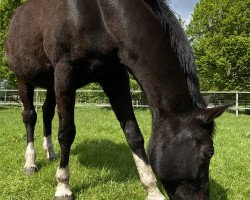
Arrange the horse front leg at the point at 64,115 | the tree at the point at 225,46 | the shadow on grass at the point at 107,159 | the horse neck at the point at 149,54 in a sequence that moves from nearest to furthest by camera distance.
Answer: the horse neck at the point at 149,54 < the horse front leg at the point at 64,115 < the shadow on grass at the point at 107,159 < the tree at the point at 225,46

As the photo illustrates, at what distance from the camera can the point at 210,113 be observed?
2.56m

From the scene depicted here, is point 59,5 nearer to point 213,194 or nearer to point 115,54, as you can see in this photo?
point 115,54

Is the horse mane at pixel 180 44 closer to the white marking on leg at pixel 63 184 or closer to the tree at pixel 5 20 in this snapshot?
the white marking on leg at pixel 63 184

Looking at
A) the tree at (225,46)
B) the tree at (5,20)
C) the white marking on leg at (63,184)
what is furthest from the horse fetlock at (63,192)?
the tree at (225,46)

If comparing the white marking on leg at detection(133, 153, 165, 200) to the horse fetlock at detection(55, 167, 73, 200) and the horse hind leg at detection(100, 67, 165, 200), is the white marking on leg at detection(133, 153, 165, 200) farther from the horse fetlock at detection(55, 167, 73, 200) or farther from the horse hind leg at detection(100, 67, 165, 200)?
the horse fetlock at detection(55, 167, 73, 200)

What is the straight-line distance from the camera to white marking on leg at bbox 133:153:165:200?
3410 millimetres

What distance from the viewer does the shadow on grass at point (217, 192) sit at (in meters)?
3.59

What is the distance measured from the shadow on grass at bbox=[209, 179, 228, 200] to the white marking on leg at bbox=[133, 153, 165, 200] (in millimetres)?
571

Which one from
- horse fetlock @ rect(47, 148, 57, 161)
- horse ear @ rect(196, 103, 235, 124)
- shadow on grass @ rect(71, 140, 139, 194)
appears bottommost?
shadow on grass @ rect(71, 140, 139, 194)

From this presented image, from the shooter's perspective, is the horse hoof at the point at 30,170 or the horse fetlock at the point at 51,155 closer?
the horse hoof at the point at 30,170

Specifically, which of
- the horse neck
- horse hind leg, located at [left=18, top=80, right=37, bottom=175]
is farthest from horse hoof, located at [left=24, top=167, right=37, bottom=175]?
A: the horse neck

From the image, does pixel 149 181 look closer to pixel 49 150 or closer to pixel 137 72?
pixel 137 72

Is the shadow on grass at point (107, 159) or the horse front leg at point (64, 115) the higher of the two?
the horse front leg at point (64, 115)

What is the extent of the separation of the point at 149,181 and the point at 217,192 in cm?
78
